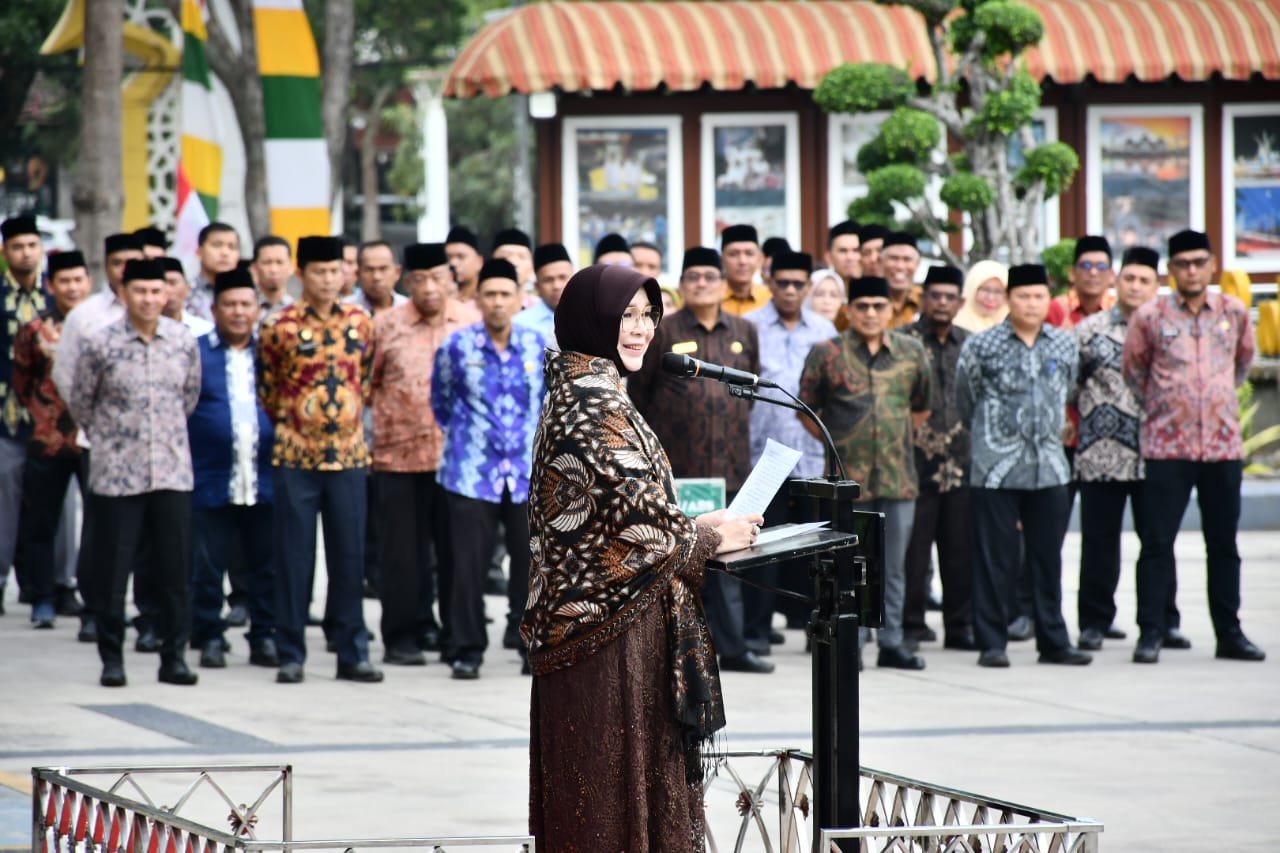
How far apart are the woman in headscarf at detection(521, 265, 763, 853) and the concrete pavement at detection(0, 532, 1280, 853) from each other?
68.8 inches

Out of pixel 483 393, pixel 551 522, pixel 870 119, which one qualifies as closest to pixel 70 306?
pixel 483 393

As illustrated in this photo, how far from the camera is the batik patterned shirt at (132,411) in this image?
934 centimetres

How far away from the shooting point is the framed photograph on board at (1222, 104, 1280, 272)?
2052 cm

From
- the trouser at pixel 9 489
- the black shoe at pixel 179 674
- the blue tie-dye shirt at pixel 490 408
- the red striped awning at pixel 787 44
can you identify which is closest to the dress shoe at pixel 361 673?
the black shoe at pixel 179 674

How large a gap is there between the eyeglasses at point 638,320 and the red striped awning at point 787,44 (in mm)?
14631

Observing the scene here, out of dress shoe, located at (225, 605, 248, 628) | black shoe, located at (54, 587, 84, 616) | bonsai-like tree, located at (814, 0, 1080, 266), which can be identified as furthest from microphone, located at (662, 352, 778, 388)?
bonsai-like tree, located at (814, 0, 1080, 266)

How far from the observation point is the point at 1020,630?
11266 millimetres

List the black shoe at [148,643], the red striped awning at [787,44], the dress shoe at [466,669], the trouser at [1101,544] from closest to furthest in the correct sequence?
the dress shoe at [466,669]
the black shoe at [148,643]
the trouser at [1101,544]
the red striped awning at [787,44]

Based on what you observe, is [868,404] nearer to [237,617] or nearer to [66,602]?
[237,617]

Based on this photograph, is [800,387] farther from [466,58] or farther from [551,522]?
[466,58]

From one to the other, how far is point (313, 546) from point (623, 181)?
432 inches

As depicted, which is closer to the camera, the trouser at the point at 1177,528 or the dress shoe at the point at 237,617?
the trouser at the point at 1177,528

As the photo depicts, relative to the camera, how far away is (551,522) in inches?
191

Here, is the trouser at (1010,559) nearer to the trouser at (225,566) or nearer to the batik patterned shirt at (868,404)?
the batik patterned shirt at (868,404)
